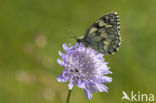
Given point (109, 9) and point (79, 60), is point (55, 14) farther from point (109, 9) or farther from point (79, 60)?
point (79, 60)

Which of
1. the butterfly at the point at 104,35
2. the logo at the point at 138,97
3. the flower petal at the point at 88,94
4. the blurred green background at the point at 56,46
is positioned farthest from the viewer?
the logo at the point at 138,97

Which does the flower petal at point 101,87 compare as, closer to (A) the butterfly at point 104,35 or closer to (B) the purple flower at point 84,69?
(B) the purple flower at point 84,69

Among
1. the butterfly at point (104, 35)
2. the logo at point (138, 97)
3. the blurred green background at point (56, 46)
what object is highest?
the butterfly at point (104, 35)

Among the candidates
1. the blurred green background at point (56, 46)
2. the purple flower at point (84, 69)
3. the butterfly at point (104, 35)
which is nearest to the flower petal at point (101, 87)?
the purple flower at point (84, 69)

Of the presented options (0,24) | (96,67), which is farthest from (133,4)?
(96,67)

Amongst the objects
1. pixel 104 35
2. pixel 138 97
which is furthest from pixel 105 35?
pixel 138 97

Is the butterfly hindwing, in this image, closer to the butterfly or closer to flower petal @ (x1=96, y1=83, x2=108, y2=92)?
the butterfly
